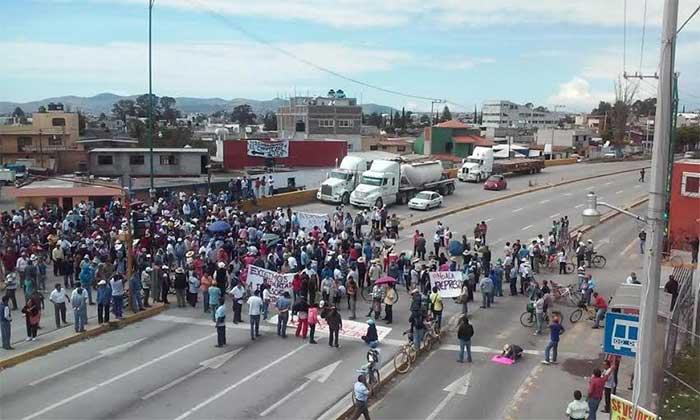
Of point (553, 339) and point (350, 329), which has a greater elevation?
point (553, 339)

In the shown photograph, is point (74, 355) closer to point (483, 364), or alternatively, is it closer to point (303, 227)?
point (483, 364)

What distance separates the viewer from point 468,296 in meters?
22.5

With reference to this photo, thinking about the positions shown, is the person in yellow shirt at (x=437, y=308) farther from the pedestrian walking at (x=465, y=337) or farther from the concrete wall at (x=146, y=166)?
the concrete wall at (x=146, y=166)

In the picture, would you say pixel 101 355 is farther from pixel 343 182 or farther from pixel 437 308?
pixel 343 182

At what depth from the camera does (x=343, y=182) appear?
44344 millimetres

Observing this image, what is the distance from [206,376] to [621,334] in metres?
9.50

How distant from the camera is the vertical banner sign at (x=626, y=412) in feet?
31.1

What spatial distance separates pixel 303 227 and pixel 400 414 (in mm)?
17624

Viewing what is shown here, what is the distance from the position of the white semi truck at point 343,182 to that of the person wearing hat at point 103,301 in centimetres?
2491

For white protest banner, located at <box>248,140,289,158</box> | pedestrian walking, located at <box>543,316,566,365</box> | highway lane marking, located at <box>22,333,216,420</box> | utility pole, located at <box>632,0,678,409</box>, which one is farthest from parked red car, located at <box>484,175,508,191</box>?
utility pole, located at <box>632,0,678,409</box>

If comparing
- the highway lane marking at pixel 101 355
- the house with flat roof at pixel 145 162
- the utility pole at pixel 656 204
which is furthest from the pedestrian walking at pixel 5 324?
the house with flat roof at pixel 145 162

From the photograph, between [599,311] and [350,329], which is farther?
[599,311]

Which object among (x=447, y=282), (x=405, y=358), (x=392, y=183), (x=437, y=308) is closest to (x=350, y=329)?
(x=437, y=308)

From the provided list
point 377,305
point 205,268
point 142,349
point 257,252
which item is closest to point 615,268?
point 377,305
